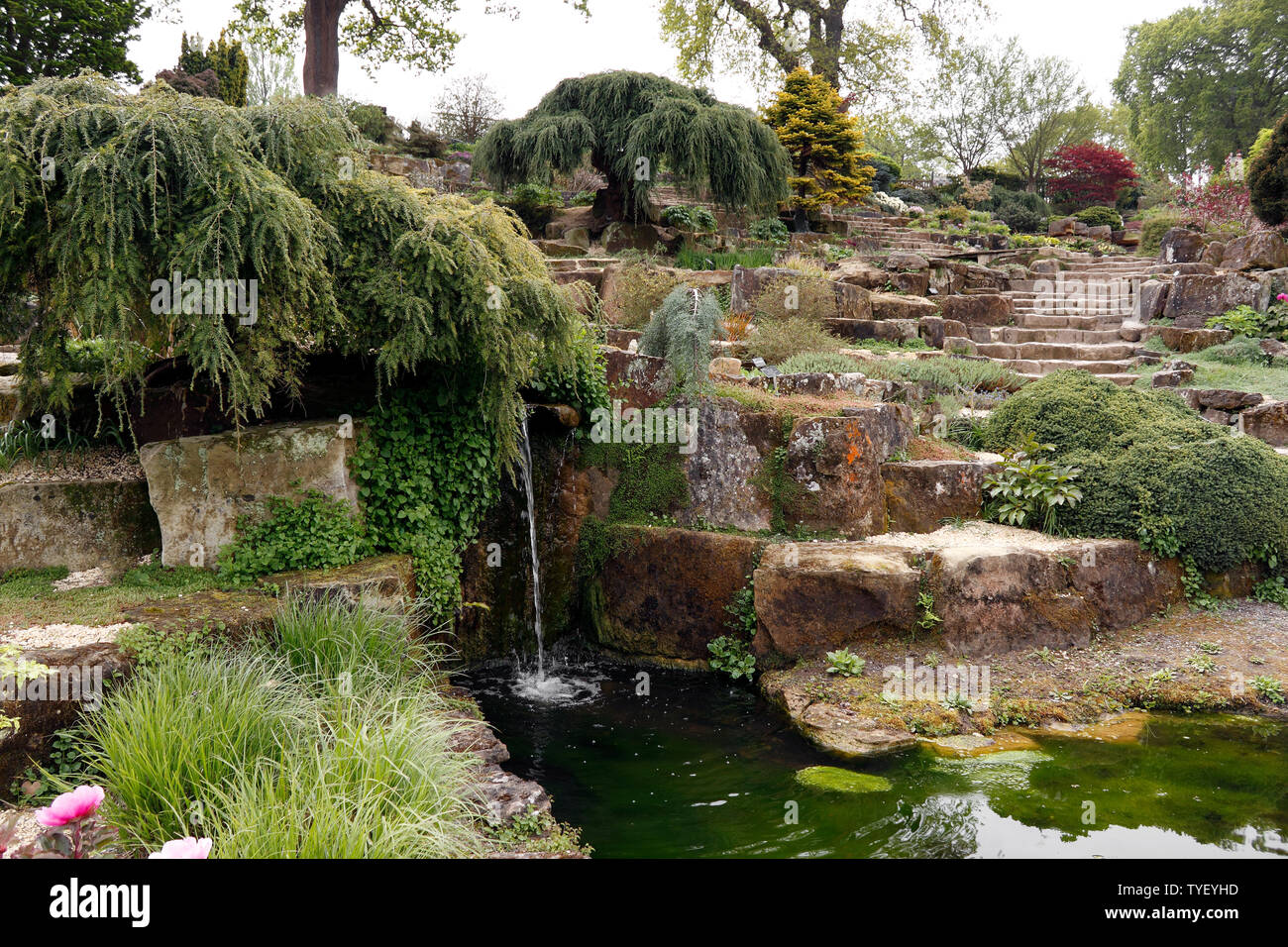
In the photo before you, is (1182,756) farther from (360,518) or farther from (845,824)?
(360,518)

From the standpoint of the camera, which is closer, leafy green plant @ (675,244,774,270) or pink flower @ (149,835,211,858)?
pink flower @ (149,835,211,858)

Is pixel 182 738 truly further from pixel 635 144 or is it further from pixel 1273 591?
pixel 635 144

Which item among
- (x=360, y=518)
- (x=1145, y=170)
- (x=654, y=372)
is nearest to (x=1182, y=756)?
(x=654, y=372)

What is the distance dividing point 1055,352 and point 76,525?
42.8 ft

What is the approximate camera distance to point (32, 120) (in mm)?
5062

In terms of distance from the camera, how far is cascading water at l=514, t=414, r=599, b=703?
696 cm

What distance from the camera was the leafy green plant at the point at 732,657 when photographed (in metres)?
7.07

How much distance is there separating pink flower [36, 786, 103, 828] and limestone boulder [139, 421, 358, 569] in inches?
153

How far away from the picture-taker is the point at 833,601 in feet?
22.6

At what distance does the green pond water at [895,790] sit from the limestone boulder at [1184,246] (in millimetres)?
14555

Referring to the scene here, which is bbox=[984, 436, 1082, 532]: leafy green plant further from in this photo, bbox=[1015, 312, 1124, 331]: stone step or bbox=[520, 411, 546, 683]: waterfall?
bbox=[1015, 312, 1124, 331]: stone step

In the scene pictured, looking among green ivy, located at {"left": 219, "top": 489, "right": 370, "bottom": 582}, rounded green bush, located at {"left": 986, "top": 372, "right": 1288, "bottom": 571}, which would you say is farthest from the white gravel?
rounded green bush, located at {"left": 986, "top": 372, "right": 1288, "bottom": 571}

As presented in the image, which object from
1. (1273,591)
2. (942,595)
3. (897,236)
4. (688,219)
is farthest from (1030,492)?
(897,236)

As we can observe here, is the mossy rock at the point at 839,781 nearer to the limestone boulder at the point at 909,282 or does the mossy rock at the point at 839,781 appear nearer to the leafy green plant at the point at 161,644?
the leafy green plant at the point at 161,644
